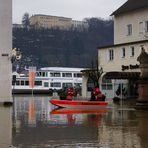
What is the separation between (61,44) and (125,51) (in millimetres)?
95400

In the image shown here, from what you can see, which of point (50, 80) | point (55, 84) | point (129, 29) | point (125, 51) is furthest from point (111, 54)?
point (55, 84)

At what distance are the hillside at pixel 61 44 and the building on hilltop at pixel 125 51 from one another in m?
82.6

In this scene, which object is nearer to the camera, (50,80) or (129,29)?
(129,29)

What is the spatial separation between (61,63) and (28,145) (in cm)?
14445

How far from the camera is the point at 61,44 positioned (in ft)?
521

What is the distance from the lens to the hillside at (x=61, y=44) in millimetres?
155500

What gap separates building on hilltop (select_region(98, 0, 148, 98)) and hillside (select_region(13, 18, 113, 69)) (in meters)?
82.6

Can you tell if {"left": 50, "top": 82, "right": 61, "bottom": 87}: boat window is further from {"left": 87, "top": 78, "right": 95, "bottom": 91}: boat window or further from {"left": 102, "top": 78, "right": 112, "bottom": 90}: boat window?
{"left": 102, "top": 78, "right": 112, "bottom": 90}: boat window

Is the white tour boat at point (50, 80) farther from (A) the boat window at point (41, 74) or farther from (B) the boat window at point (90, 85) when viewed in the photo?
(B) the boat window at point (90, 85)

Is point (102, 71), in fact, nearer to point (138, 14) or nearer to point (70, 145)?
point (138, 14)

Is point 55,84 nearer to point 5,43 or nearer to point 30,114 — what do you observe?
point 5,43

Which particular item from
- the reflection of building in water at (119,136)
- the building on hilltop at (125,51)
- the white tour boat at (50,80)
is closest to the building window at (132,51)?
the building on hilltop at (125,51)

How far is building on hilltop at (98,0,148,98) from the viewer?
6156 centimetres

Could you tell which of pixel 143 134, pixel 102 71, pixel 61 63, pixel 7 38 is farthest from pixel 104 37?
pixel 143 134
